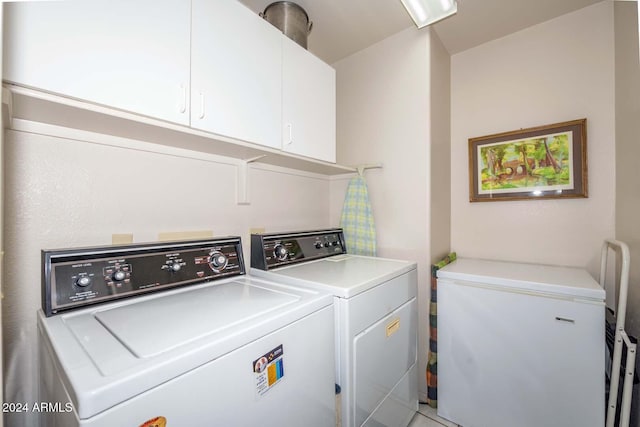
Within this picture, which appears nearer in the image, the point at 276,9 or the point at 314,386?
the point at 314,386

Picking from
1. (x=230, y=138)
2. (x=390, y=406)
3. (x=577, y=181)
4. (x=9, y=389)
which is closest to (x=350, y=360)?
→ (x=390, y=406)

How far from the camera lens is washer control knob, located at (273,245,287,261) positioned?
1531mm

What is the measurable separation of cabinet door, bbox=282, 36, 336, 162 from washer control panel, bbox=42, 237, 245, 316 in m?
0.72

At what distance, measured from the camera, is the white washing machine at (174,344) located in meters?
0.57

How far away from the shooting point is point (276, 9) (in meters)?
1.64

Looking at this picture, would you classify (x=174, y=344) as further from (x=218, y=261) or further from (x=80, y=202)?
(x=80, y=202)

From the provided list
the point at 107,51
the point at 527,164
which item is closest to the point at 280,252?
the point at 107,51

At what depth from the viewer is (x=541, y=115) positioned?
75.9 inches

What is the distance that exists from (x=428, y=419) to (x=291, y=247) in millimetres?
1446

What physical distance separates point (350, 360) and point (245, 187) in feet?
3.49

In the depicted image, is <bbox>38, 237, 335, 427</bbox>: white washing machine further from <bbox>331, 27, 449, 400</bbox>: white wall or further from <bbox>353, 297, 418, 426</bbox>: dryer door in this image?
<bbox>331, 27, 449, 400</bbox>: white wall

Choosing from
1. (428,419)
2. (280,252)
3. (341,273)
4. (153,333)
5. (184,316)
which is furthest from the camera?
(428,419)

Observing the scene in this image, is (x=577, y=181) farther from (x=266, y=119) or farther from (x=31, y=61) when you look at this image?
(x=31, y=61)

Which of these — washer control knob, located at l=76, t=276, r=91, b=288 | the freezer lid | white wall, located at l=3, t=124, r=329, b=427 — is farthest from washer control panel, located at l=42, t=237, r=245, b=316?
the freezer lid
